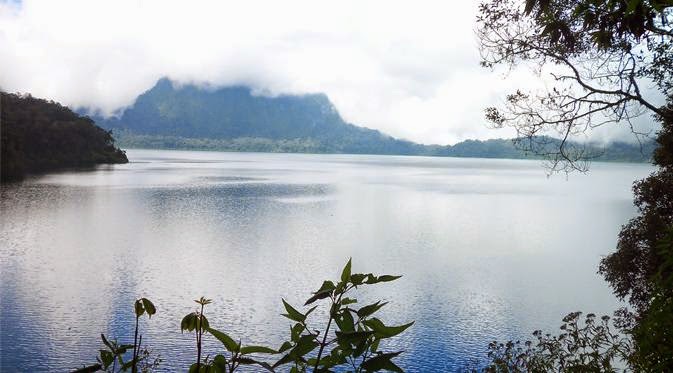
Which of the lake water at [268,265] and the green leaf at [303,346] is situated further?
the lake water at [268,265]

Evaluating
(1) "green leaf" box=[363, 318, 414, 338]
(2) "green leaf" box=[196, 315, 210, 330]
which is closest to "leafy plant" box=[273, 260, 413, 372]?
(1) "green leaf" box=[363, 318, 414, 338]

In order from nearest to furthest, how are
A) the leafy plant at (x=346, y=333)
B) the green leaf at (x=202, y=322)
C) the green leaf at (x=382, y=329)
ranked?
1. the leafy plant at (x=346, y=333)
2. the green leaf at (x=382, y=329)
3. the green leaf at (x=202, y=322)

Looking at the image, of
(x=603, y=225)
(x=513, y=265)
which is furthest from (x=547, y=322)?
(x=603, y=225)

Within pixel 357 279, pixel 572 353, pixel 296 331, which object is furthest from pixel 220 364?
pixel 572 353

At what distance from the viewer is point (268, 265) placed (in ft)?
123

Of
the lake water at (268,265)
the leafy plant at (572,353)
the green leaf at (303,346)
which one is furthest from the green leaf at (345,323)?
the lake water at (268,265)

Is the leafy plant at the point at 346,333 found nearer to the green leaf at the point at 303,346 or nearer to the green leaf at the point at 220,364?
the green leaf at the point at 303,346

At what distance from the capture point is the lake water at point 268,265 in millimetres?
23000

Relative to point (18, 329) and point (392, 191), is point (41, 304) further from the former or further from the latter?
point (392, 191)

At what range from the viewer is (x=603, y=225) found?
5872 cm

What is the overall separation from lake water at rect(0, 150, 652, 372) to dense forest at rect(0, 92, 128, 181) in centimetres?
2134

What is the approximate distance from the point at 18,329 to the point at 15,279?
9713mm

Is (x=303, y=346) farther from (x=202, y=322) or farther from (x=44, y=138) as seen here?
(x=44, y=138)

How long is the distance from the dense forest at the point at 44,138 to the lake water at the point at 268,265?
21336mm
